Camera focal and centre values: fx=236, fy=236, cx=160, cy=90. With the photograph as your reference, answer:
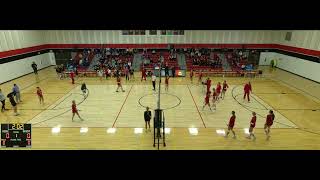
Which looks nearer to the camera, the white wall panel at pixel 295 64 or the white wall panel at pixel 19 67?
the white wall panel at pixel 19 67

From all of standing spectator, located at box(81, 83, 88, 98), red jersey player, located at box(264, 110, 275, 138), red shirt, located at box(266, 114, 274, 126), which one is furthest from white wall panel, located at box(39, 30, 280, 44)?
red shirt, located at box(266, 114, 274, 126)

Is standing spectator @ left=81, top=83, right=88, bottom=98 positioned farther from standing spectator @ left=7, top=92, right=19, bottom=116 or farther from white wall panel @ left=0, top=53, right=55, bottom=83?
white wall panel @ left=0, top=53, right=55, bottom=83

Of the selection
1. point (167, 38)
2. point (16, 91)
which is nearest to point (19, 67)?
point (16, 91)

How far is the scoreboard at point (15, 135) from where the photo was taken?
6355 mm

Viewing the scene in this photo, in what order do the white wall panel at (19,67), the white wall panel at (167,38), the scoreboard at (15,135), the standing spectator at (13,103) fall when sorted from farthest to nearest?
the white wall panel at (167,38), the white wall panel at (19,67), the standing spectator at (13,103), the scoreboard at (15,135)

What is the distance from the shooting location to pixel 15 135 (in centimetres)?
646

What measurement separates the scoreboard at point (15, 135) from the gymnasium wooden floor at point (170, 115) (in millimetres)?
4135

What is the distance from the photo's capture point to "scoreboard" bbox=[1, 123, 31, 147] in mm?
6355

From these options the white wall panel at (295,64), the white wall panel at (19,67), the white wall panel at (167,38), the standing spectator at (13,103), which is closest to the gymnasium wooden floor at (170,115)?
the standing spectator at (13,103)

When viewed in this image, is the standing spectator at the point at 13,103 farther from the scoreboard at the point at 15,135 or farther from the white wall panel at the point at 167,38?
the white wall panel at the point at 167,38

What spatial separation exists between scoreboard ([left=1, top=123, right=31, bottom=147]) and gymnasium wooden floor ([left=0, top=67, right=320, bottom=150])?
163 inches

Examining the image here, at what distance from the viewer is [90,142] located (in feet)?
36.2
